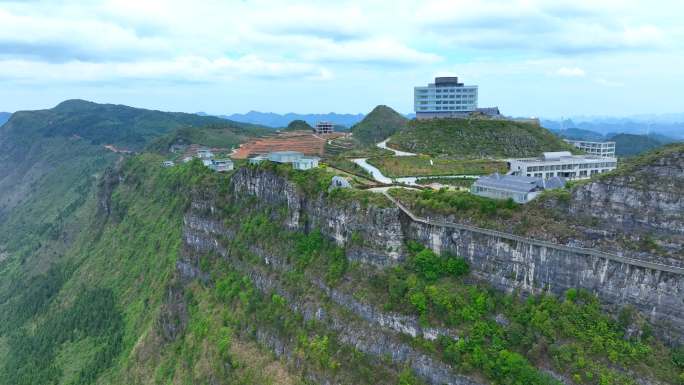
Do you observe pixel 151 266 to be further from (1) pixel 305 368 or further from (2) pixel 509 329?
(2) pixel 509 329

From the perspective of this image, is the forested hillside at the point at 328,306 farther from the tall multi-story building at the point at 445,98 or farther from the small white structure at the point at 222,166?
the tall multi-story building at the point at 445,98

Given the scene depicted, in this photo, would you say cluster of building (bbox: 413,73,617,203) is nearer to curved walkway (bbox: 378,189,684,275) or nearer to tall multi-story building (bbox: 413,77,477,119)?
tall multi-story building (bbox: 413,77,477,119)

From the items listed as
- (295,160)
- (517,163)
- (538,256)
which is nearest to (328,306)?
(538,256)

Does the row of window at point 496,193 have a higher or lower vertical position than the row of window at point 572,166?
lower

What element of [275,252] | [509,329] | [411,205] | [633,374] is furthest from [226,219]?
[633,374]

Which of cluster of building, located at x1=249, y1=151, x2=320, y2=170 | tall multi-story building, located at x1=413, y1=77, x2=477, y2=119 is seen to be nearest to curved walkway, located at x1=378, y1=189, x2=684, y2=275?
cluster of building, located at x1=249, y1=151, x2=320, y2=170

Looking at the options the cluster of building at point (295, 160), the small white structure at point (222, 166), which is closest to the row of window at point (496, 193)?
the cluster of building at point (295, 160)
